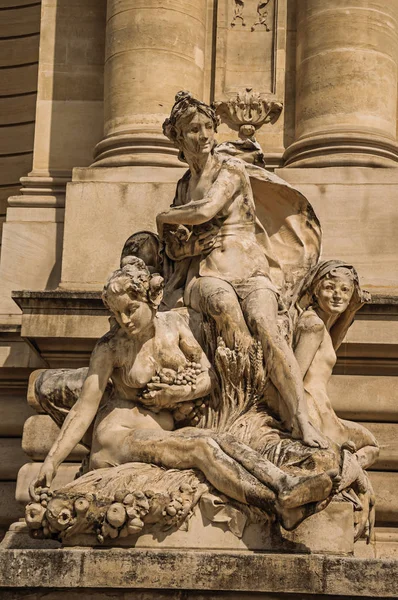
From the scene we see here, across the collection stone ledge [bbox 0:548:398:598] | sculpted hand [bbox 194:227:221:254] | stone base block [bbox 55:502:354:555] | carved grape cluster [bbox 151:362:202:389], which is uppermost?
sculpted hand [bbox 194:227:221:254]

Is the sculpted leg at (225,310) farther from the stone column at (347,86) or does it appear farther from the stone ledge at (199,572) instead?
the stone column at (347,86)

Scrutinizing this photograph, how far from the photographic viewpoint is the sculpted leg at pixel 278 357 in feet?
33.8

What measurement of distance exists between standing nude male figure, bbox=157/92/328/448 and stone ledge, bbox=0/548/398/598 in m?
1.64

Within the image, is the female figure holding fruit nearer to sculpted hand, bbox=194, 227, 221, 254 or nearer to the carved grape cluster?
the carved grape cluster

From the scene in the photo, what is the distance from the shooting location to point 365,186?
13570mm

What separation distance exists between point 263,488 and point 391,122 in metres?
5.56

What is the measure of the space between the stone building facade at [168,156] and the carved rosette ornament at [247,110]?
2.2 inches

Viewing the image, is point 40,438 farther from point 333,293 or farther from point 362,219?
point 362,219

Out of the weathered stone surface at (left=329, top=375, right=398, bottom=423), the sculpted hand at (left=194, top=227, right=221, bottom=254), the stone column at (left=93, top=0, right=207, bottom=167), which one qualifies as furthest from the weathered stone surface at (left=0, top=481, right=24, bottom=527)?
the sculpted hand at (left=194, top=227, right=221, bottom=254)

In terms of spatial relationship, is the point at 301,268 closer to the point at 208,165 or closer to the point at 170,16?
the point at 208,165

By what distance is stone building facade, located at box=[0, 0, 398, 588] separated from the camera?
42.5ft

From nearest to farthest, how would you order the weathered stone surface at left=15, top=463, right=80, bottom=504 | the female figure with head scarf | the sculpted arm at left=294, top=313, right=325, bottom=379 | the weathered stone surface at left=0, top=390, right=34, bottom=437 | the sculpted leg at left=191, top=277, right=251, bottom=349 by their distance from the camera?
the sculpted leg at left=191, top=277, right=251, bottom=349, the female figure with head scarf, the sculpted arm at left=294, top=313, right=325, bottom=379, the weathered stone surface at left=15, top=463, right=80, bottom=504, the weathered stone surface at left=0, top=390, right=34, bottom=437

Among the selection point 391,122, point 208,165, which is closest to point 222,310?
point 208,165

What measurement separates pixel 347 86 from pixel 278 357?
430 centimetres
